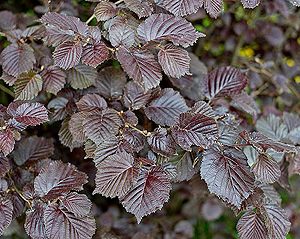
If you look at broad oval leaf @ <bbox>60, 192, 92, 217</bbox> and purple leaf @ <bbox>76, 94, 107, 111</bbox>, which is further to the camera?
purple leaf @ <bbox>76, 94, 107, 111</bbox>

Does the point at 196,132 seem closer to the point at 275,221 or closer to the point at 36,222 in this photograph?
the point at 275,221

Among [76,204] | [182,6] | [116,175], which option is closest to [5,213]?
[76,204]

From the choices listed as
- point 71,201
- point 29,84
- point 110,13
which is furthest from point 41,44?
point 71,201

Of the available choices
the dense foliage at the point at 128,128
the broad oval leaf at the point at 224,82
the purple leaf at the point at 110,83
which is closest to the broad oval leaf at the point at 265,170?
the dense foliage at the point at 128,128

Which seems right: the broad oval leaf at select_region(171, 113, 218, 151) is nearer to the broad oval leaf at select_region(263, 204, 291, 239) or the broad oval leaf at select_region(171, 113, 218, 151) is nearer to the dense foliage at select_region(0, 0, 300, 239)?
the dense foliage at select_region(0, 0, 300, 239)

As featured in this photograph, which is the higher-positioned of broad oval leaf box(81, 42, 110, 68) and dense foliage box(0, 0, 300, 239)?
broad oval leaf box(81, 42, 110, 68)

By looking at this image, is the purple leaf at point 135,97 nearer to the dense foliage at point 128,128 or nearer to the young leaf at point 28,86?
the dense foliage at point 128,128

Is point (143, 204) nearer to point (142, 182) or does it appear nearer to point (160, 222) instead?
point (142, 182)

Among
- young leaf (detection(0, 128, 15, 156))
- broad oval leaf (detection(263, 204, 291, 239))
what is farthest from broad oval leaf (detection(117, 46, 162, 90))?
broad oval leaf (detection(263, 204, 291, 239))
